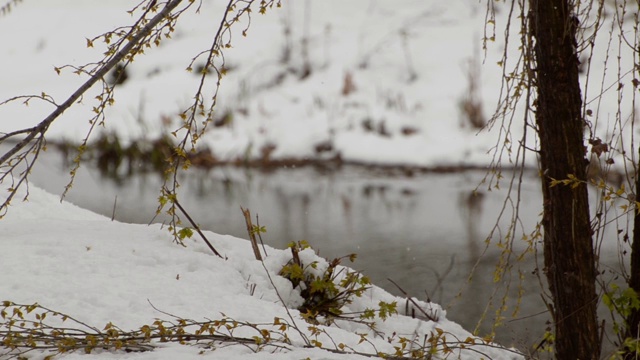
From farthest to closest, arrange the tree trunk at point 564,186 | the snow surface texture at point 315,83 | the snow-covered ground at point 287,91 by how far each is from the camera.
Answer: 1. the snow surface texture at point 315,83
2. the snow-covered ground at point 287,91
3. the tree trunk at point 564,186

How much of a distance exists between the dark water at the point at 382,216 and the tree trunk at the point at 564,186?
95 centimetres

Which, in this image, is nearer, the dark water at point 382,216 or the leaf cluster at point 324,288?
the leaf cluster at point 324,288

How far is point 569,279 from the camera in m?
2.95

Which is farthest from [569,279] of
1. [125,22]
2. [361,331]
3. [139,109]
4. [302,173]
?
[125,22]

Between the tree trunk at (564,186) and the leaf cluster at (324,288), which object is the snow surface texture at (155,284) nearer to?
the leaf cluster at (324,288)

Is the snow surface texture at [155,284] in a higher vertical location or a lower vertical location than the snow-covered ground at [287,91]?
lower

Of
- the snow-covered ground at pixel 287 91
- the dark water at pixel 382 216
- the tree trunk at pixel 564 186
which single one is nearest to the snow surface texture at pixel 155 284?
the snow-covered ground at pixel 287 91

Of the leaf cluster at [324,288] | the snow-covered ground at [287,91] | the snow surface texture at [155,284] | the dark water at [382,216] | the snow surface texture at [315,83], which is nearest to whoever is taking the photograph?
the snow surface texture at [155,284]

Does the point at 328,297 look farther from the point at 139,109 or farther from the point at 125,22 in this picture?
the point at 125,22

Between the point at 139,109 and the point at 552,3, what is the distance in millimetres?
8081

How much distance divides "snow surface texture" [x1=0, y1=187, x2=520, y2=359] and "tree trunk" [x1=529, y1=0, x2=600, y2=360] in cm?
37

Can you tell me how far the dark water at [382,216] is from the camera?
4.64m

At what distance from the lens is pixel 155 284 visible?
304 centimetres

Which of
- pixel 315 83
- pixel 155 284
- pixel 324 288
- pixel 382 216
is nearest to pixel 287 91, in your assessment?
pixel 315 83
